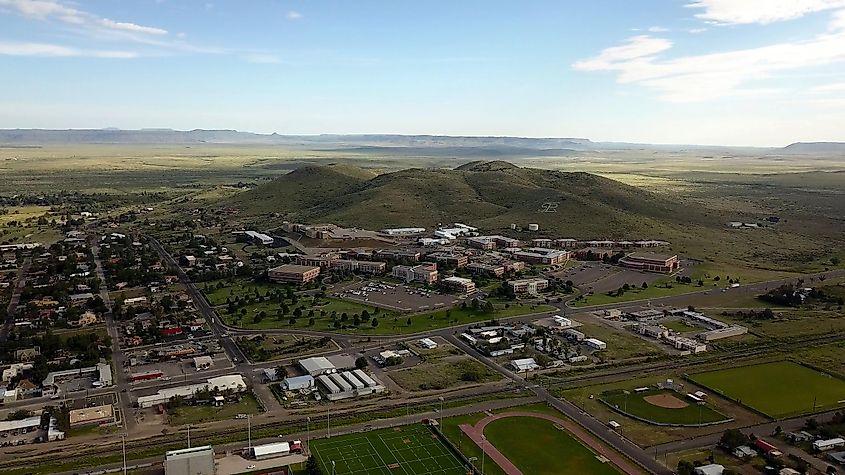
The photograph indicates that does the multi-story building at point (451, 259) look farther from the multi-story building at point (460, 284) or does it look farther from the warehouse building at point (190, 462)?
the warehouse building at point (190, 462)

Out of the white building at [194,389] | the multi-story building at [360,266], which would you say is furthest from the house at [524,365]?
the multi-story building at [360,266]

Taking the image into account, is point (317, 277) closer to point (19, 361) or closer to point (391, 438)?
point (19, 361)

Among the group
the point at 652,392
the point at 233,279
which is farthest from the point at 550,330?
the point at 233,279

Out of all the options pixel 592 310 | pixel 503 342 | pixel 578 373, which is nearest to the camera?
pixel 578 373

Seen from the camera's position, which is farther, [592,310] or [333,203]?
[333,203]

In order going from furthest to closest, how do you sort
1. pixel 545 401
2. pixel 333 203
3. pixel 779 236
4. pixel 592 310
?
pixel 333 203, pixel 779 236, pixel 592 310, pixel 545 401

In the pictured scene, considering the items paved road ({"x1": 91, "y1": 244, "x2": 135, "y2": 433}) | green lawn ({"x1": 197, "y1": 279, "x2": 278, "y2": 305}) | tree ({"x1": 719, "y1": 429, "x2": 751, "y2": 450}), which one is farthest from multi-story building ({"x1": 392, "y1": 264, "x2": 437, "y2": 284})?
tree ({"x1": 719, "y1": 429, "x2": 751, "y2": 450})

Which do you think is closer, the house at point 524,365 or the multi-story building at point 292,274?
the house at point 524,365
